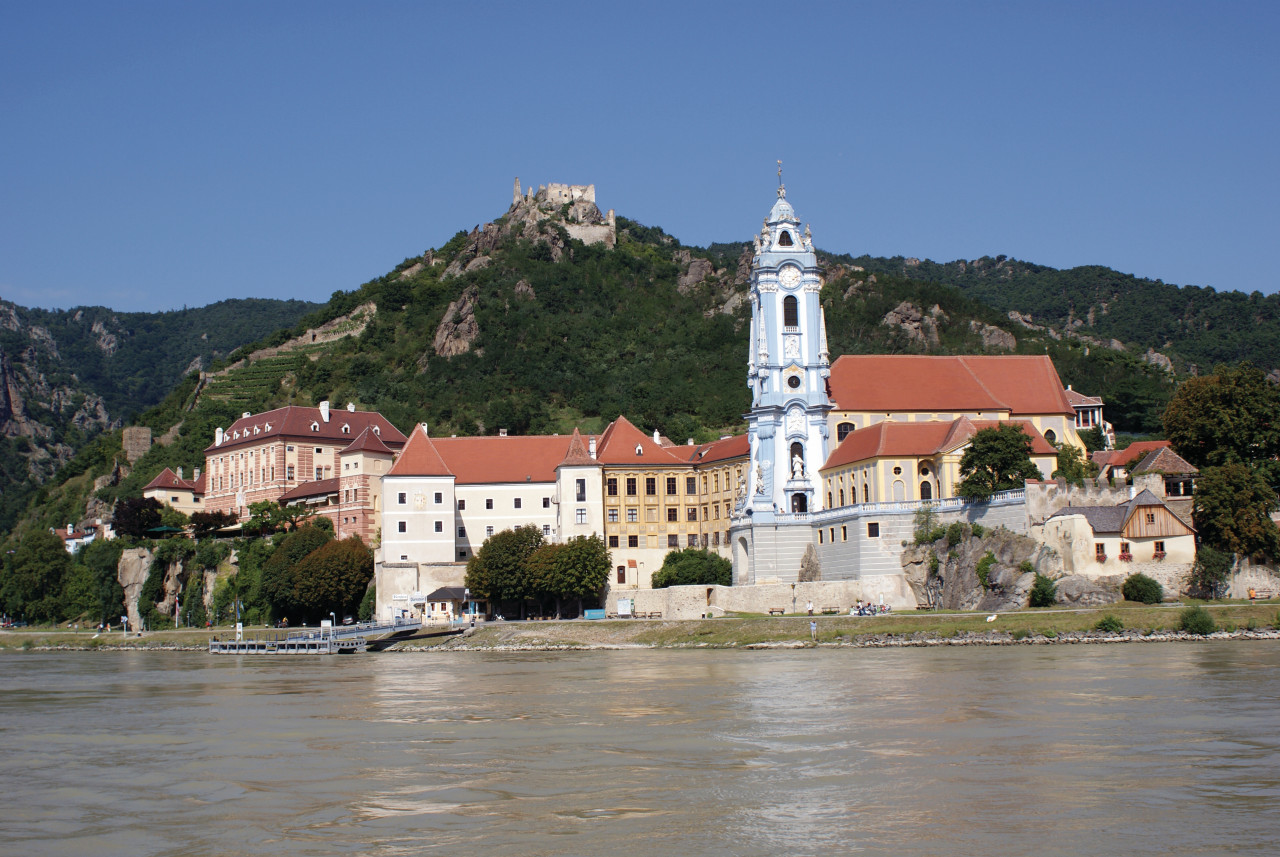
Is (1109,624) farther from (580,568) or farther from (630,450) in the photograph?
(630,450)

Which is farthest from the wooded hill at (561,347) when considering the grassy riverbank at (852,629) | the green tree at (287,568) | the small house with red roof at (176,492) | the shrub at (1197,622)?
the shrub at (1197,622)

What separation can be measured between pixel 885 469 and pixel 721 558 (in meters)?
13.5

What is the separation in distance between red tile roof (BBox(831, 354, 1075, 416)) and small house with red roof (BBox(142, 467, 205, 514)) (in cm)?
5599

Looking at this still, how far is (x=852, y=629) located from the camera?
53.9m

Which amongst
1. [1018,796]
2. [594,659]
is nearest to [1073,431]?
[594,659]

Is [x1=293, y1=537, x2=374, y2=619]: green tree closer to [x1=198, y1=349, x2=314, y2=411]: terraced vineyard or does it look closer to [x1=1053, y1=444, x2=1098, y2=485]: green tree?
[x1=1053, y1=444, x2=1098, y2=485]: green tree

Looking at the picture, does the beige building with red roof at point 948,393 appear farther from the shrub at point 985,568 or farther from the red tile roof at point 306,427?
the red tile roof at point 306,427

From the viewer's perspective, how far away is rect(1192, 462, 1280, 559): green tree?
52.8m

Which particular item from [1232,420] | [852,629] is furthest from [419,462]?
[1232,420]

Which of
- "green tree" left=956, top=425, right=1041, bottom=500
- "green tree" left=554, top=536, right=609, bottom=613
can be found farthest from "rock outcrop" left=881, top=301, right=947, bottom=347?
"green tree" left=956, top=425, right=1041, bottom=500

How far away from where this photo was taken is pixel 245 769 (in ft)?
86.1

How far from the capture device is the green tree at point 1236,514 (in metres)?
52.8

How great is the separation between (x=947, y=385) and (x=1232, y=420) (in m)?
15.8

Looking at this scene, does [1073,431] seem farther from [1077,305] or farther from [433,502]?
[1077,305]
